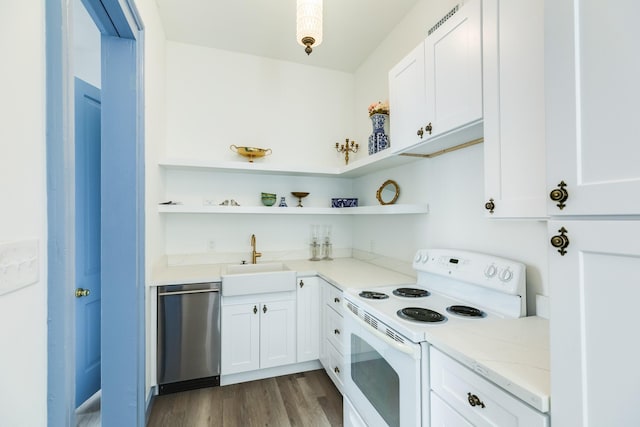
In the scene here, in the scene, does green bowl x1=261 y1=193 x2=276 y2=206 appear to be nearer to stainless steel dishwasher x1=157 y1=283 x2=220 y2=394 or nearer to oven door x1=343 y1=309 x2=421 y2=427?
stainless steel dishwasher x1=157 y1=283 x2=220 y2=394

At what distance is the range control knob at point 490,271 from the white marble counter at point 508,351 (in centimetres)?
22

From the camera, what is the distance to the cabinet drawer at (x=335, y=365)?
1.99 metres

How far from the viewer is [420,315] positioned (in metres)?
1.31

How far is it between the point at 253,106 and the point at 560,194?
8.98 feet

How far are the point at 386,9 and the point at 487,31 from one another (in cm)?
131

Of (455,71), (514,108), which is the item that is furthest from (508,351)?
(455,71)

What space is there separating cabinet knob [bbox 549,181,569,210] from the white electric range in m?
0.70

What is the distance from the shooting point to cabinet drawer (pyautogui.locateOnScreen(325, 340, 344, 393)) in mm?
1989

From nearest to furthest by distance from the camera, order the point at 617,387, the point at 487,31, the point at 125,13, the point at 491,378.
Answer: the point at 617,387 → the point at 491,378 → the point at 487,31 → the point at 125,13

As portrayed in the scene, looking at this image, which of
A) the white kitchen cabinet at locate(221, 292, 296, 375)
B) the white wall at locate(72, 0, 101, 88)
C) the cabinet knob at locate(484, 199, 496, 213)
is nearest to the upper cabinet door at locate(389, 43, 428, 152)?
the cabinet knob at locate(484, 199, 496, 213)

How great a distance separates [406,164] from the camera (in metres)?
2.28
